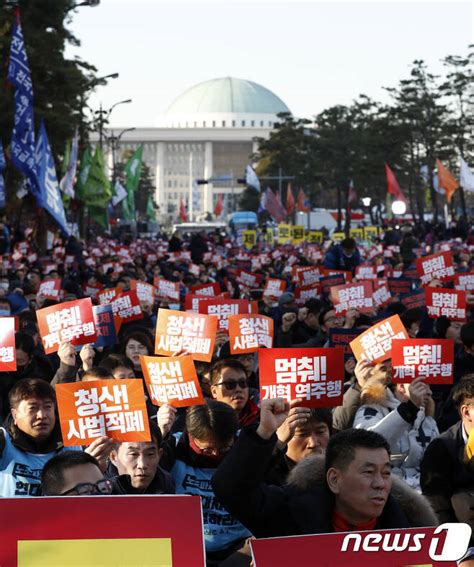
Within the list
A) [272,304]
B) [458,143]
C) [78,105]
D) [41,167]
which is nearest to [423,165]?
[458,143]

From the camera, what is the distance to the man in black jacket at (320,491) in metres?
4.53

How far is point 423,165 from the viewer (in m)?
64.4

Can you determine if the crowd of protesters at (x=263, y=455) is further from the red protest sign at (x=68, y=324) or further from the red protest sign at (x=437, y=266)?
the red protest sign at (x=437, y=266)

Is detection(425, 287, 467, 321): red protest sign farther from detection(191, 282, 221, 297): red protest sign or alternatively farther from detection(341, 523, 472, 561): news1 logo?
detection(341, 523, 472, 561): news1 logo

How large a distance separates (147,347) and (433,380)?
8.92ft

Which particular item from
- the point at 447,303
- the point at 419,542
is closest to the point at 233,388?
the point at 419,542

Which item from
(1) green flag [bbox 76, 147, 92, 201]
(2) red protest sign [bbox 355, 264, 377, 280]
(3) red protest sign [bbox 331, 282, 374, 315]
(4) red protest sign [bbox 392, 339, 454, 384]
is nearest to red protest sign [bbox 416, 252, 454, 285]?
(2) red protest sign [bbox 355, 264, 377, 280]

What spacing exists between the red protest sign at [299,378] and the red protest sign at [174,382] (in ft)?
3.59

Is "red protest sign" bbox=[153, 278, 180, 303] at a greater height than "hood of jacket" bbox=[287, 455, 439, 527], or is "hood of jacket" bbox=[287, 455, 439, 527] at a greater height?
"red protest sign" bbox=[153, 278, 180, 303]

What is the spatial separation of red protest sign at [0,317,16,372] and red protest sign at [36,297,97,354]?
1.28 meters

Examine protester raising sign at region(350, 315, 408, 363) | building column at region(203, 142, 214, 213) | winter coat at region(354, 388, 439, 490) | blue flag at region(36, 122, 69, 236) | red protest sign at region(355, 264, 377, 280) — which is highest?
building column at region(203, 142, 214, 213)

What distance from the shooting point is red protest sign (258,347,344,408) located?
6777 millimetres

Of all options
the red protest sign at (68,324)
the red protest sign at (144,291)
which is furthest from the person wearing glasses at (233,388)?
the red protest sign at (144,291)

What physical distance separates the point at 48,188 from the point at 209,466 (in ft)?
65.9
